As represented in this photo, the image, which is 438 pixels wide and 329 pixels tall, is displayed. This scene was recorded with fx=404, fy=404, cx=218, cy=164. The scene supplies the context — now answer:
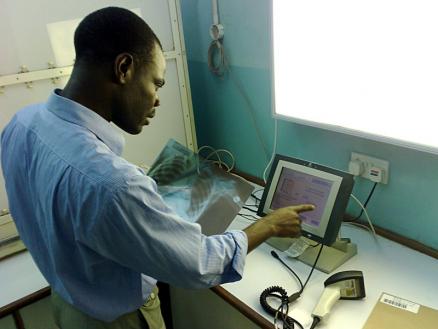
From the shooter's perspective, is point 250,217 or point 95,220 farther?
point 250,217

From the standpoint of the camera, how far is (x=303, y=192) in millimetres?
1251

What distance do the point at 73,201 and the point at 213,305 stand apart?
841 millimetres

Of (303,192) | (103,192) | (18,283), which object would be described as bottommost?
(18,283)

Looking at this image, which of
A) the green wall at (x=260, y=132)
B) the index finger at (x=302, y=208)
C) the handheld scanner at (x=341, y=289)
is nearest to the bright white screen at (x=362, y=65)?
the green wall at (x=260, y=132)

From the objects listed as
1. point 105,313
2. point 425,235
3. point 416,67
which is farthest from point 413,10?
point 105,313

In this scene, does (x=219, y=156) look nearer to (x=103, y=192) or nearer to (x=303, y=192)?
(x=303, y=192)

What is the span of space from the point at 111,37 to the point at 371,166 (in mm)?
919

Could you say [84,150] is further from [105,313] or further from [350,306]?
[350,306]

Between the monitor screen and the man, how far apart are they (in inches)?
12.2

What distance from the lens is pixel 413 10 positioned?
986 millimetres

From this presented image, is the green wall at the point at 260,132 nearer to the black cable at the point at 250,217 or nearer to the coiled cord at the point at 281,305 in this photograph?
the black cable at the point at 250,217

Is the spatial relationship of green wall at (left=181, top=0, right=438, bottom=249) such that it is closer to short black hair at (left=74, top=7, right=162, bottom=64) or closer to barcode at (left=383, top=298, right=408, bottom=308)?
barcode at (left=383, top=298, right=408, bottom=308)

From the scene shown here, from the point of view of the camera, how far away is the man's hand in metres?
1.01

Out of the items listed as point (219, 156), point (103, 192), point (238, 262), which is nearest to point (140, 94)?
point (103, 192)
